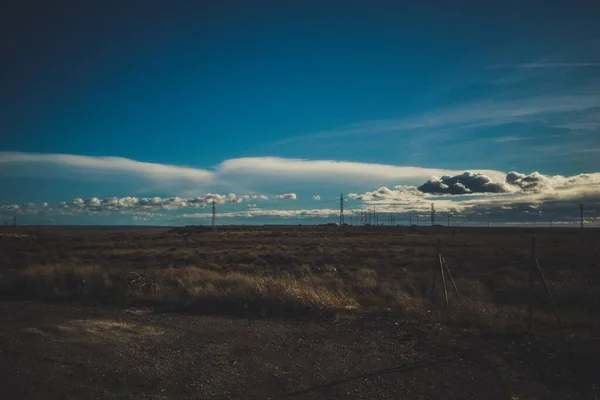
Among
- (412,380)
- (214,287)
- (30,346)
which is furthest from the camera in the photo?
(214,287)

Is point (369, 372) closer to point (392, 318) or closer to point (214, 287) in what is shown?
point (392, 318)

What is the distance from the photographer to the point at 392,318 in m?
10.5

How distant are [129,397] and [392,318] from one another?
20.5 feet

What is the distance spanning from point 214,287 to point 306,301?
3745 millimetres

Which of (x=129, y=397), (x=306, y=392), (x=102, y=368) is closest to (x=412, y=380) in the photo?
(x=306, y=392)

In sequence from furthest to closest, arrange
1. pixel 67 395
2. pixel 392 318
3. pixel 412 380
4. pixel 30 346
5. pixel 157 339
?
pixel 392 318, pixel 157 339, pixel 30 346, pixel 412 380, pixel 67 395

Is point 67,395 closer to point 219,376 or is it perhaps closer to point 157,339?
point 219,376

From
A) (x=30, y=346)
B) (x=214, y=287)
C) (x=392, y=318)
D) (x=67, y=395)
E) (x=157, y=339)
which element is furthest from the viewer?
(x=214, y=287)

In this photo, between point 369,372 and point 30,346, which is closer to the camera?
point 369,372

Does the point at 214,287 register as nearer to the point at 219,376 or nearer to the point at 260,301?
the point at 260,301

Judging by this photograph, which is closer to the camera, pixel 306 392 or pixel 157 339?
pixel 306 392

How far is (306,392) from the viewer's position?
628 cm

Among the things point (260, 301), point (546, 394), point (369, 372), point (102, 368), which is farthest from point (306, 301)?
point (546, 394)

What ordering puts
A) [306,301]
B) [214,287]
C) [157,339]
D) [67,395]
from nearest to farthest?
[67,395] → [157,339] → [306,301] → [214,287]
